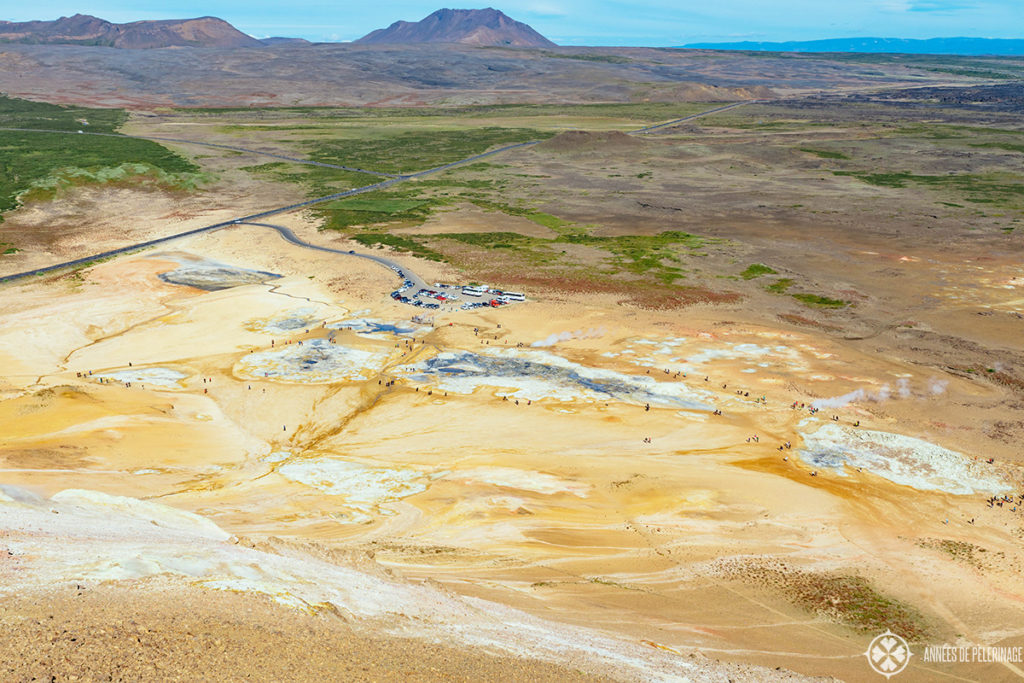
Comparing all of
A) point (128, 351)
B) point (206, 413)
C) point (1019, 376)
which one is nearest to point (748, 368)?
point (1019, 376)

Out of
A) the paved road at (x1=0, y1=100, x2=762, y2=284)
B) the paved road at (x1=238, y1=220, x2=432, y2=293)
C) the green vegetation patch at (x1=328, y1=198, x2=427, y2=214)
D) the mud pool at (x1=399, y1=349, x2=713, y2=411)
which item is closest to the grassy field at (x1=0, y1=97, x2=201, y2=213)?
the paved road at (x1=0, y1=100, x2=762, y2=284)

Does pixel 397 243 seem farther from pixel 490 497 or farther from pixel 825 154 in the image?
pixel 825 154

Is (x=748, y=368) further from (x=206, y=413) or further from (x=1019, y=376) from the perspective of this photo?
(x=206, y=413)

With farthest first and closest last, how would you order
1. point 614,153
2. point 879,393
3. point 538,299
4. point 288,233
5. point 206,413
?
point 614,153, point 288,233, point 538,299, point 879,393, point 206,413

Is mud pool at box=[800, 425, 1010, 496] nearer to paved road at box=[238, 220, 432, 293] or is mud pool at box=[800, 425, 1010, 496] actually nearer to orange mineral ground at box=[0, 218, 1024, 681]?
orange mineral ground at box=[0, 218, 1024, 681]

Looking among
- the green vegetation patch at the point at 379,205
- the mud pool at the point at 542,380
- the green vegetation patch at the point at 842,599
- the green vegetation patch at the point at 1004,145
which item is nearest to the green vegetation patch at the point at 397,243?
the green vegetation patch at the point at 379,205

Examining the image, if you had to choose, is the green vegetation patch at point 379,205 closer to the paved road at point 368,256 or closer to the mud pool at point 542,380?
the paved road at point 368,256

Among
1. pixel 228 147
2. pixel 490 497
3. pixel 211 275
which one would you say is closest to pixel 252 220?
pixel 211 275
